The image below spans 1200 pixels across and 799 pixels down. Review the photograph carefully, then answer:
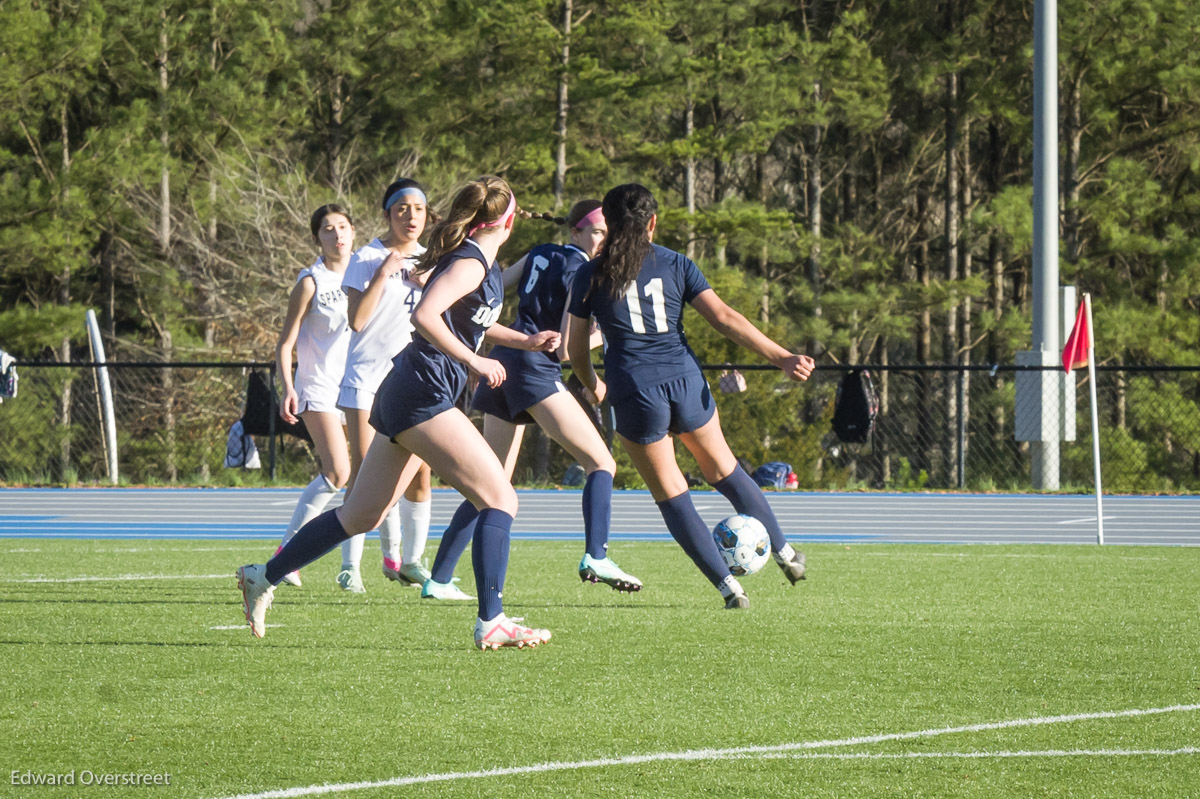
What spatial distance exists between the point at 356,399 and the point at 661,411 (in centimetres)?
162

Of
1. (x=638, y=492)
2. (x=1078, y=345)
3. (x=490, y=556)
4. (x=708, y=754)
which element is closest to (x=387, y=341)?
(x=490, y=556)

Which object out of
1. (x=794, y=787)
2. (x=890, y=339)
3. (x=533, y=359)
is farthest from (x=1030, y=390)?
(x=890, y=339)

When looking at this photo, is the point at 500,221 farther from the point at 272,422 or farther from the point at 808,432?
the point at 808,432

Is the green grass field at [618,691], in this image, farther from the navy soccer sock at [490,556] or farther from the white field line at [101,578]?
the navy soccer sock at [490,556]

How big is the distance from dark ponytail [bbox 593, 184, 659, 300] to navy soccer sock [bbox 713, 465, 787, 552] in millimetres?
1169

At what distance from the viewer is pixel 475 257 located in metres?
5.86

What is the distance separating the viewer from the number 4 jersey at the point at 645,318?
704 centimetres

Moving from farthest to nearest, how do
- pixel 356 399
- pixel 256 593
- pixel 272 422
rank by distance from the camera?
pixel 272 422, pixel 356 399, pixel 256 593

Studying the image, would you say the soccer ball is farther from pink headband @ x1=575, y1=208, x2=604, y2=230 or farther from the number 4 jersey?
pink headband @ x1=575, y1=208, x2=604, y2=230

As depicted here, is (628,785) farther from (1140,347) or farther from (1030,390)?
(1140,347)

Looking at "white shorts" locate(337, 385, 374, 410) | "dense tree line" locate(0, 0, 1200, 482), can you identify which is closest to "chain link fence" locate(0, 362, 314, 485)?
"dense tree line" locate(0, 0, 1200, 482)

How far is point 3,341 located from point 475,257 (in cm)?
3144

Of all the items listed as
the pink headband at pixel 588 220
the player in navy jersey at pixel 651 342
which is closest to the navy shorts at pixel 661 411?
the player in navy jersey at pixel 651 342

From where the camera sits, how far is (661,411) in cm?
703
